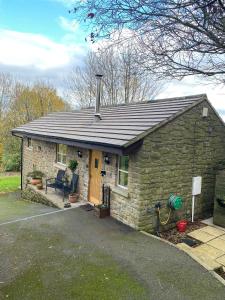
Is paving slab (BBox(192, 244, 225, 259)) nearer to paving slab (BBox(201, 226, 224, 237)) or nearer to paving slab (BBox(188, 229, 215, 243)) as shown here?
paving slab (BBox(188, 229, 215, 243))

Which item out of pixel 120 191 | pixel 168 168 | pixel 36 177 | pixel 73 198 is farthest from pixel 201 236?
pixel 36 177

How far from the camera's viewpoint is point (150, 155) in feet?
25.0

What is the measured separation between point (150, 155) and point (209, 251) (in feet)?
10.1

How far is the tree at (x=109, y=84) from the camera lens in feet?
80.1

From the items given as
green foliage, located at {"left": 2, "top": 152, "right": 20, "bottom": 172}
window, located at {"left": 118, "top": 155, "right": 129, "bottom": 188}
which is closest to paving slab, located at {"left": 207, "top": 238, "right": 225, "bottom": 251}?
window, located at {"left": 118, "top": 155, "right": 129, "bottom": 188}

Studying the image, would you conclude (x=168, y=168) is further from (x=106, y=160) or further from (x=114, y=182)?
(x=106, y=160)

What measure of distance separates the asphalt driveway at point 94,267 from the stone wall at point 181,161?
1438 millimetres

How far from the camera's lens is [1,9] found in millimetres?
4848

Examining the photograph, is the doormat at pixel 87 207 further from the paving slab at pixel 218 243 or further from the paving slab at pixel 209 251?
the paving slab at pixel 218 243

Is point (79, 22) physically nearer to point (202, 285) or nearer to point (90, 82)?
point (202, 285)

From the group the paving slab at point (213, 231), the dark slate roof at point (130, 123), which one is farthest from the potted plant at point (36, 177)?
the paving slab at point (213, 231)

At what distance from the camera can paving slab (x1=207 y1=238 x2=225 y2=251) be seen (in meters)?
7.04

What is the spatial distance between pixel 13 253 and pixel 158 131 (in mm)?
5186

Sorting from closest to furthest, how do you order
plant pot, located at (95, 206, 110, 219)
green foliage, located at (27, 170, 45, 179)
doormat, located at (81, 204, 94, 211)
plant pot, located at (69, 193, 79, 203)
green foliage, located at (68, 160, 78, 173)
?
plant pot, located at (95, 206, 110, 219)
doormat, located at (81, 204, 94, 211)
plant pot, located at (69, 193, 79, 203)
green foliage, located at (68, 160, 78, 173)
green foliage, located at (27, 170, 45, 179)
